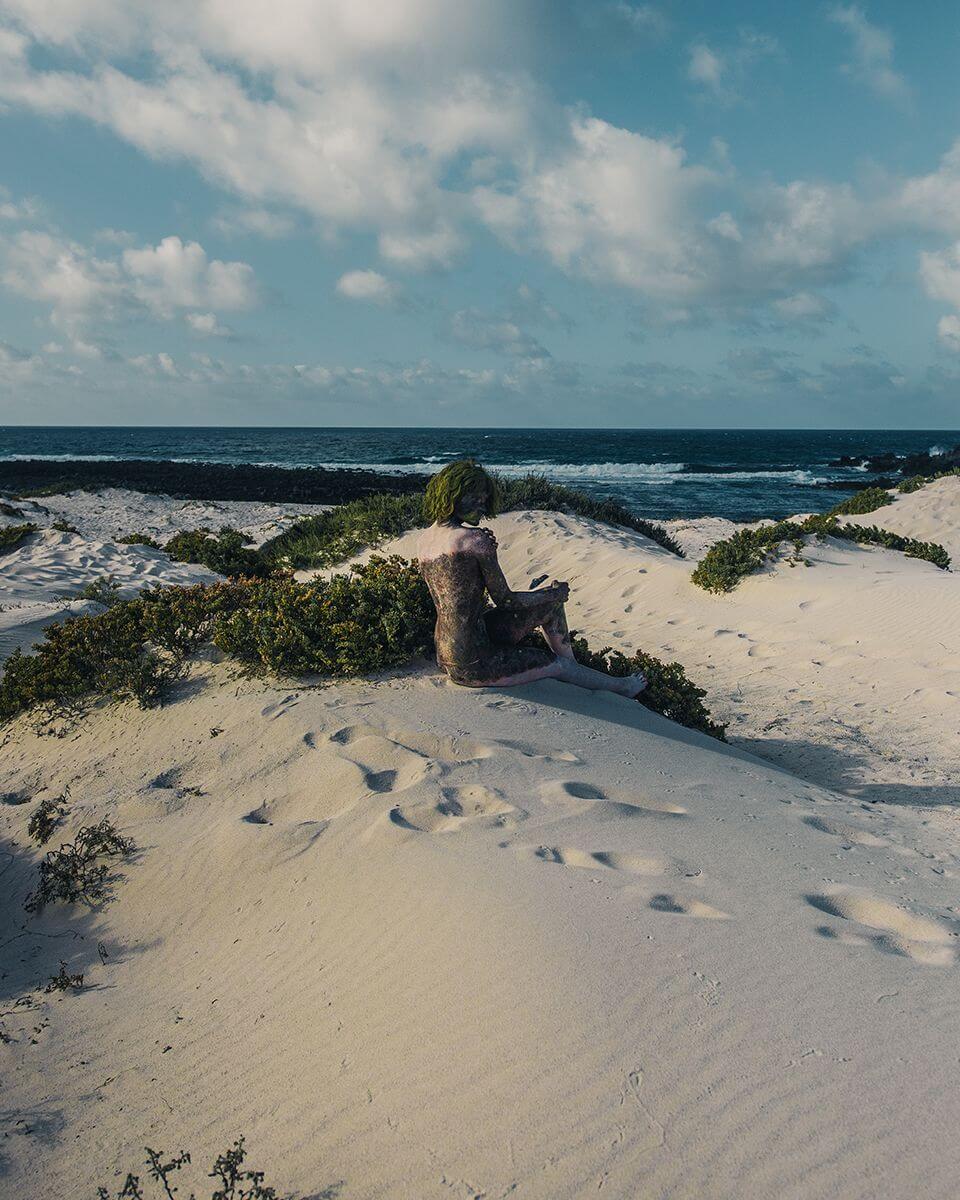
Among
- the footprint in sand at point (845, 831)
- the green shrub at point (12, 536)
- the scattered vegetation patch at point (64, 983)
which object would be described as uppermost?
the green shrub at point (12, 536)

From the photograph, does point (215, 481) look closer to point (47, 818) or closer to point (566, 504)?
point (566, 504)

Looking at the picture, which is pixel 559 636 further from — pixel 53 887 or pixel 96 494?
pixel 96 494

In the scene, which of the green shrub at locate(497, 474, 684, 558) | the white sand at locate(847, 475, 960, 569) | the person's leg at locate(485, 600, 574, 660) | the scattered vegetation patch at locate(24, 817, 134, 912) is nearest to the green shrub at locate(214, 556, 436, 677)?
the person's leg at locate(485, 600, 574, 660)

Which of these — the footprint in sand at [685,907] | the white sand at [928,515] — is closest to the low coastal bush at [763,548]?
the white sand at [928,515]

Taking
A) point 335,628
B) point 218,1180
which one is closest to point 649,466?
point 335,628

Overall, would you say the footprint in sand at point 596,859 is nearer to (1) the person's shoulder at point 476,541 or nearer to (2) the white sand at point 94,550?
(1) the person's shoulder at point 476,541
